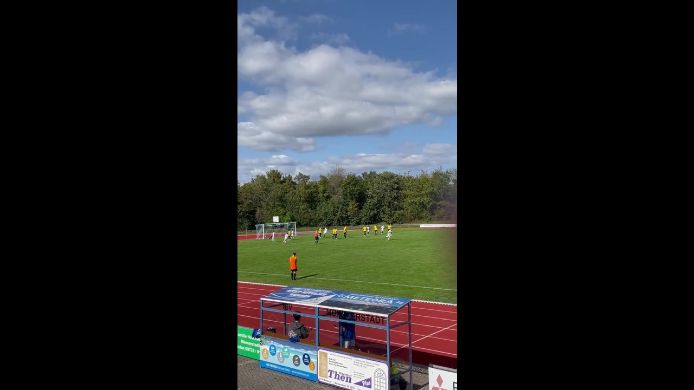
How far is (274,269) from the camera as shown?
2470 cm

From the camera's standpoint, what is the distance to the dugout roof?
8.66 meters

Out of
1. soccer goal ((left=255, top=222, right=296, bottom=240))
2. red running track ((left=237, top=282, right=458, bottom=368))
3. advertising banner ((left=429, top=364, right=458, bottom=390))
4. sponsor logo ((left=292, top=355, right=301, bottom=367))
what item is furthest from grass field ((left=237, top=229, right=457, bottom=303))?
soccer goal ((left=255, top=222, right=296, bottom=240))

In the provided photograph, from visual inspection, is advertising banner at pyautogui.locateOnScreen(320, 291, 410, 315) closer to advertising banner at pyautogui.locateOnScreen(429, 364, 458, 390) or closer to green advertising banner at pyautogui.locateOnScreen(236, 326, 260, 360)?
advertising banner at pyautogui.locateOnScreen(429, 364, 458, 390)

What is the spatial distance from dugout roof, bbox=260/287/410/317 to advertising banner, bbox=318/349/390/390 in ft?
2.70

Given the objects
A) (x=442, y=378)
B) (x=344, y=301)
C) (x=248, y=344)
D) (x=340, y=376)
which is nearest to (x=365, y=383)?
(x=340, y=376)

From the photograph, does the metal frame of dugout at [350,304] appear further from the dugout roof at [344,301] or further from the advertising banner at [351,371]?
the advertising banner at [351,371]

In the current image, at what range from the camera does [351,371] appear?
8688mm

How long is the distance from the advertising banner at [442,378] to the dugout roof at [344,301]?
1230mm

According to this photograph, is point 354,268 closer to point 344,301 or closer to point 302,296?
point 302,296
